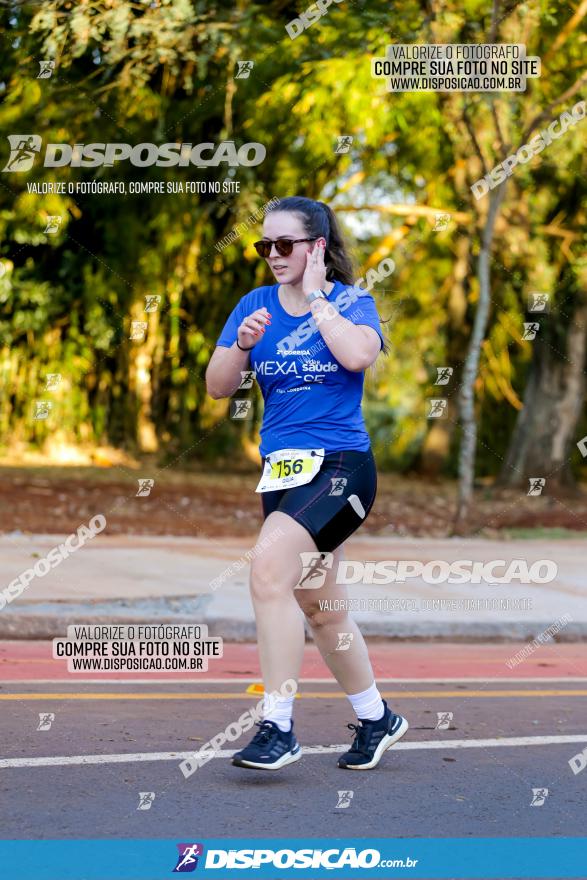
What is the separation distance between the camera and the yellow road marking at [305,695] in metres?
6.52

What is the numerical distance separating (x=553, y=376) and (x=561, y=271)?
164 cm

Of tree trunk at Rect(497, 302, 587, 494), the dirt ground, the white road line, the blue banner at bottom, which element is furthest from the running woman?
tree trunk at Rect(497, 302, 587, 494)

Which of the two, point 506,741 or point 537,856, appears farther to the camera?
point 506,741

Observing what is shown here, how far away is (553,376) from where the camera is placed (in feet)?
70.6

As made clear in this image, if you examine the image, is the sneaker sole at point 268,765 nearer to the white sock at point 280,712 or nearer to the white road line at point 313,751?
the white sock at point 280,712

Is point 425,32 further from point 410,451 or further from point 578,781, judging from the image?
point 410,451

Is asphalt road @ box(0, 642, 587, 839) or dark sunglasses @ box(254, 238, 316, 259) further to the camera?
dark sunglasses @ box(254, 238, 316, 259)

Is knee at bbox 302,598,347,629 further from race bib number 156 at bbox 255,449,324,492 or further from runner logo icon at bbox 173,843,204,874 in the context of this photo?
runner logo icon at bbox 173,843,204,874

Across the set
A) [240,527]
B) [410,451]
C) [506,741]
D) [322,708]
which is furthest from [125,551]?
[410,451]

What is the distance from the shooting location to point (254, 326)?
481 cm

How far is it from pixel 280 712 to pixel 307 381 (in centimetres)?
117

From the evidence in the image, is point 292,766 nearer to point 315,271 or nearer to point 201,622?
point 315,271

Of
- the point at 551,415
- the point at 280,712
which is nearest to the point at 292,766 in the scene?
the point at 280,712

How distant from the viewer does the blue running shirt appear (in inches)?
193
